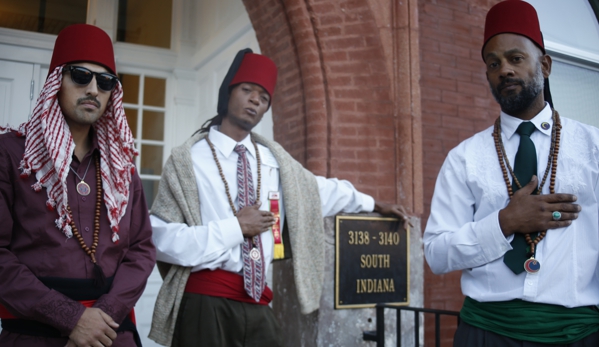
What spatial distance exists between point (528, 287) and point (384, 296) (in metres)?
2.20

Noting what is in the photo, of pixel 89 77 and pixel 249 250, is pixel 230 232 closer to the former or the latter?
pixel 249 250

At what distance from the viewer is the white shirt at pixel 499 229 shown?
204 cm

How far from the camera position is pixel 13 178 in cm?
223

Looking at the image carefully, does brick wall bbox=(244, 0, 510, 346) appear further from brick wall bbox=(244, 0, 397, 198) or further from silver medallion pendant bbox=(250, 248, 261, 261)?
silver medallion pendant bbox=(250, 248, 261, 261)

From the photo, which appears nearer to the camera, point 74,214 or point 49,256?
point 49,256

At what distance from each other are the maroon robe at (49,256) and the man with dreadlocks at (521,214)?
1227 mm

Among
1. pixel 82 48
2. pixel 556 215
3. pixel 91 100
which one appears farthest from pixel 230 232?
pixel 556 215

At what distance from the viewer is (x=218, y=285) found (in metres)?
2.99

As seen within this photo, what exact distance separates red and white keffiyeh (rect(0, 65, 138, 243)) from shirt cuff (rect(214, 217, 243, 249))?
60 cm

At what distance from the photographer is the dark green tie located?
2094 mm

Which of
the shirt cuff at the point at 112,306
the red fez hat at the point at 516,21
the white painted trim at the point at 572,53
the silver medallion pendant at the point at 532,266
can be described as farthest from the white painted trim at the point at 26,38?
the white painted trim at the point at 572,53

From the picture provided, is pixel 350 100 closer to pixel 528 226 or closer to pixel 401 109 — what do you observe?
pixel 401 109

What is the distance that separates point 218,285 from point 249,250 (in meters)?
0.24

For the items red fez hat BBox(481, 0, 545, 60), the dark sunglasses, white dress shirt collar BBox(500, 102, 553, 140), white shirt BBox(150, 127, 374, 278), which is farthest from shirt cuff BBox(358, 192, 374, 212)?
the dark sunglasses
